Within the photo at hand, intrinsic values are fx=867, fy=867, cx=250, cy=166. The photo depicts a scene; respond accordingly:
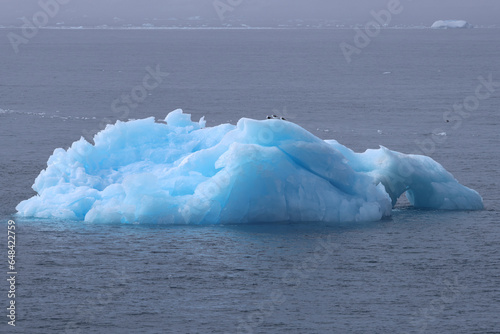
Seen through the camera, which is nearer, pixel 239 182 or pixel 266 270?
pixel 266 270

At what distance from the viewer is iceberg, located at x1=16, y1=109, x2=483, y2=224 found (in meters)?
39.1

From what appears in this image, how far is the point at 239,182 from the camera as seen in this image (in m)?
38.8

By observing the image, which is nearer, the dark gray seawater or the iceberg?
the dark gray seawater

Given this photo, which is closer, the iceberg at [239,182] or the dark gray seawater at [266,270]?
the dark gray seawater at [266,270]

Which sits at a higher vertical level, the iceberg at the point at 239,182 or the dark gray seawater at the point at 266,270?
the iceberg at the point at 239,182

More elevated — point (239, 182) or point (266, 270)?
point (239, 182)

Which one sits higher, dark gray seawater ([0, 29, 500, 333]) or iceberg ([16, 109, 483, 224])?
iceberg ([16, 109, 483, 224])

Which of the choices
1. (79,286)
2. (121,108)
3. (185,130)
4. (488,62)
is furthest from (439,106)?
(488,62)

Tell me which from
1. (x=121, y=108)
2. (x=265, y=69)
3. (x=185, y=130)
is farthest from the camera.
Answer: (x=265, y=69)

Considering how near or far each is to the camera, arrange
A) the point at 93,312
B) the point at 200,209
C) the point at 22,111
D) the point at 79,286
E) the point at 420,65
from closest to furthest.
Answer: the point at 93,312 → the point at 79,286 → the point at 200,209 → the point at 22,111 → the point at 420,65

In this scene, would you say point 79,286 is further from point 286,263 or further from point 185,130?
point 185,130

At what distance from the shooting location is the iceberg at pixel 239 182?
128 ft

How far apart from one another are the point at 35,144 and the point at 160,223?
25410 mm

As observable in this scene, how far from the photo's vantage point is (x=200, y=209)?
39062 millimetres
